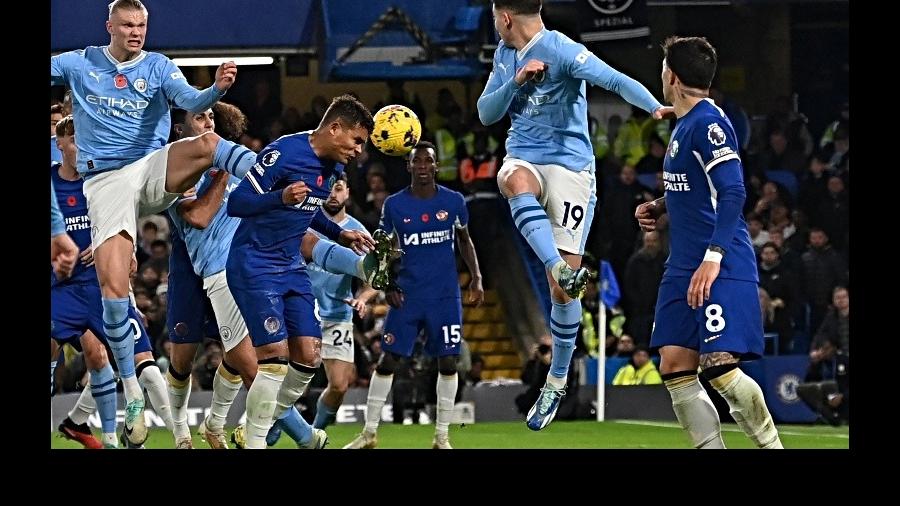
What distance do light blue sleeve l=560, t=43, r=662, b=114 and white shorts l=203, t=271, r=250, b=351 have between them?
271 cm

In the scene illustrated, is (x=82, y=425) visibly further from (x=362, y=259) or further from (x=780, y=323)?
(x=780, y=323)

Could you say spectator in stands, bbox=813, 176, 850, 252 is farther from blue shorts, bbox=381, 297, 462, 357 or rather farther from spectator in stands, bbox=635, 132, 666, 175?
blue shorts, bbox=381, 297, 462, 357

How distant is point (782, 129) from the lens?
65.7 feet

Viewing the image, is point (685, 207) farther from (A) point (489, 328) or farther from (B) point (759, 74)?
(B) point (759, 74)

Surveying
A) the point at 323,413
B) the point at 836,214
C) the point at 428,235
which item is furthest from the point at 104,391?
the point at 836,214

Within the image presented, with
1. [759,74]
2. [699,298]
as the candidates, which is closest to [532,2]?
[699,298]

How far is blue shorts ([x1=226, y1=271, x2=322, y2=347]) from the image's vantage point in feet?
28.8

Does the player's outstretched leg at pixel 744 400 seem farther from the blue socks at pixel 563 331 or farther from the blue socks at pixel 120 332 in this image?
the blue socks at pixel 120 332

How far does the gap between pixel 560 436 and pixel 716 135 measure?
634 cm

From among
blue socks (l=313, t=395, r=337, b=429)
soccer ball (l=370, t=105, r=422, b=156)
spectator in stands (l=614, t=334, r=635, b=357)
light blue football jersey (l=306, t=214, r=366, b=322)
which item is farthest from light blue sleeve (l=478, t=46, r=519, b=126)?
spectator in stands (l=614, t=334, r=635, b=357)

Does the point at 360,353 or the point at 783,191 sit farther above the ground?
the point at 783,191

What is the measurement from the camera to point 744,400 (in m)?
7.92

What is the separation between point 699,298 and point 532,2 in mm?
2677

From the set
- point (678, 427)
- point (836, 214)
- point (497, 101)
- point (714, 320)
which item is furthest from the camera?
point (836, 214)
